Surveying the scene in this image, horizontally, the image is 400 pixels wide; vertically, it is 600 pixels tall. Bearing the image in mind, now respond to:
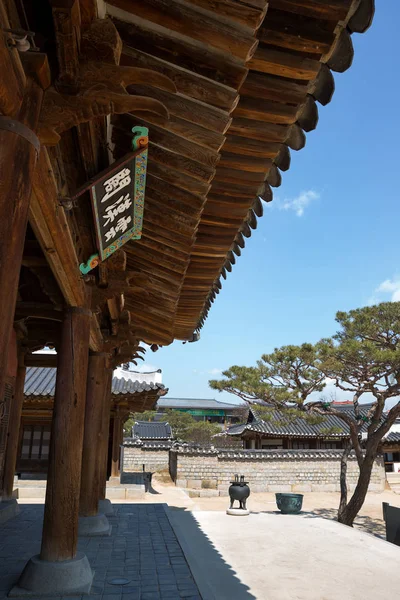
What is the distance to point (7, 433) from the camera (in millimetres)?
8609

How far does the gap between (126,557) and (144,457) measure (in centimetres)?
2866

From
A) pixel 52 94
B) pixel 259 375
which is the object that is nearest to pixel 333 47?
pixel 52 94

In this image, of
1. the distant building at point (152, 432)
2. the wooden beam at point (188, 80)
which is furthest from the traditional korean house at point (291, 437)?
the wooden beam at point (188, 80)

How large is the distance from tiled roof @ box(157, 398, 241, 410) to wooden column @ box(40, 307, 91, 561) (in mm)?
76875

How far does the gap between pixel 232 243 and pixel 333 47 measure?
2.23m

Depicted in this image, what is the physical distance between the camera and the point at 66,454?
4.43 m

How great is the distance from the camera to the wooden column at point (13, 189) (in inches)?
75.5

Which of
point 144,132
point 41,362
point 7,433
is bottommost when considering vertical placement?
point 7,433

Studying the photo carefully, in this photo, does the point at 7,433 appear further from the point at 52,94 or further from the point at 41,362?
the point at 52,94

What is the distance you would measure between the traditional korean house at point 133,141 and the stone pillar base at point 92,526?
8.79 feet

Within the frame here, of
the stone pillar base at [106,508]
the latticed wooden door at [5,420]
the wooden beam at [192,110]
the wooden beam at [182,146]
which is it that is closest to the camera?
the wooden beam at [192,110]

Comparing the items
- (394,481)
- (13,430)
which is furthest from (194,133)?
(394,481)

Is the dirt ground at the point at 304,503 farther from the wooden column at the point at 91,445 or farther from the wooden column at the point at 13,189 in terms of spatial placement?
the wooden column at the point at 13,189

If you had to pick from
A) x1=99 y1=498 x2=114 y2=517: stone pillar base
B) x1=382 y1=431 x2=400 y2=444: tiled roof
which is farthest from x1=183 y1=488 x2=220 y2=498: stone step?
x1=382 y1=431 x2=400 y2=444: tiled roof
